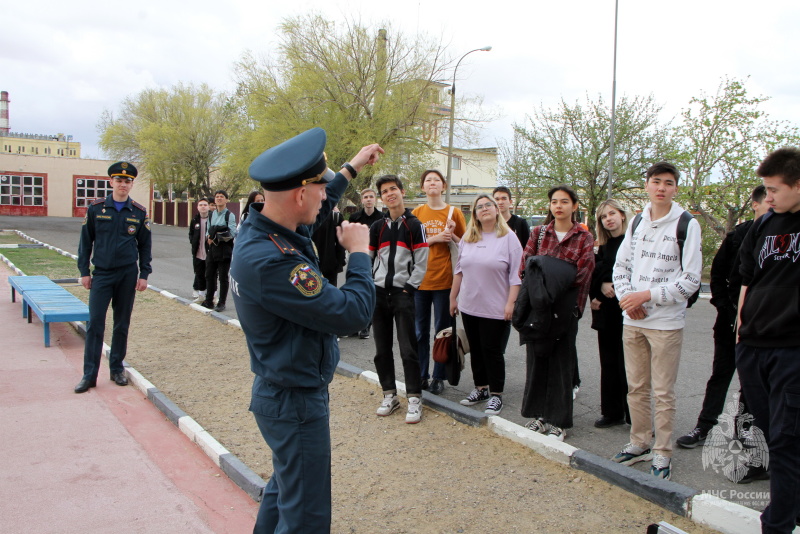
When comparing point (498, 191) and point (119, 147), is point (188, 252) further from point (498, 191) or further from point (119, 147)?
point (119, 147)

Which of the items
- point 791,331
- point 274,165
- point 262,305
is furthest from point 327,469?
point 791,331

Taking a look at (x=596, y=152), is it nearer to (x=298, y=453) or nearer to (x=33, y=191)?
(x=298, y=453)

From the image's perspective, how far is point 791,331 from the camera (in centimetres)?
299

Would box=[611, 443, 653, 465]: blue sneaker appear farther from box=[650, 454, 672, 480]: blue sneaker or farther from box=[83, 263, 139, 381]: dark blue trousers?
box=[83, 263, 139, 381]: dark blue trousers

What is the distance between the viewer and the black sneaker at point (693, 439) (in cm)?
455

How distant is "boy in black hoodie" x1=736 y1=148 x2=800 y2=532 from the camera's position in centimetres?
294

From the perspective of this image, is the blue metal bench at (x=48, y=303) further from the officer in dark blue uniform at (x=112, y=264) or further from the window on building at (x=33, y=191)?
the window on building at (x=33, y=191)

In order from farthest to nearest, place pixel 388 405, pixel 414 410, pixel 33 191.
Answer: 1. pixel 33 191
2. pixel 388 405
3. pixel 414 410

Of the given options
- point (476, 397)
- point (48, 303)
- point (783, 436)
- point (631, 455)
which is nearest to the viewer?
point (783, 436)

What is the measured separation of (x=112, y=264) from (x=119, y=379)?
121 cm

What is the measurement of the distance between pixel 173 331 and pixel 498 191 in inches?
206

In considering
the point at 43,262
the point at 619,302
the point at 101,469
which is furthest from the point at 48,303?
the point at 43,262

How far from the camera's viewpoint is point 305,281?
2330 mm

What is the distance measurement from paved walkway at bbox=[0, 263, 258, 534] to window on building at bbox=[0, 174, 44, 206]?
2370 inches
